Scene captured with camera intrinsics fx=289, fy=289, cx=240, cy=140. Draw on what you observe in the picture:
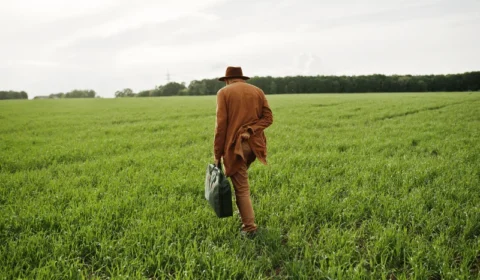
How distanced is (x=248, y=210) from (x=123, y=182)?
331 cm

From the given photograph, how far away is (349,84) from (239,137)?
278 feet

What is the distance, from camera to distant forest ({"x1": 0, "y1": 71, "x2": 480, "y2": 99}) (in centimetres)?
7588

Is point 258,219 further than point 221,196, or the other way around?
point 258,219

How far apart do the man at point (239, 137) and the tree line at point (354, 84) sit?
73.8 m

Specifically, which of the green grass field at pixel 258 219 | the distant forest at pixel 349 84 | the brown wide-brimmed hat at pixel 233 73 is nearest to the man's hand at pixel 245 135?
the brown wide-brimmed hat at pixel 233 73

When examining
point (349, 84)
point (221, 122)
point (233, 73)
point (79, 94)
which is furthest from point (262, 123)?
point (79, 94)

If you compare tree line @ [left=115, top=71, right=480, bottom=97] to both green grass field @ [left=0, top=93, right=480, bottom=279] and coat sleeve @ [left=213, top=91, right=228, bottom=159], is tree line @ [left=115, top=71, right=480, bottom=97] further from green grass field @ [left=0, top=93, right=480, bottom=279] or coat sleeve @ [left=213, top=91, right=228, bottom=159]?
coat sleeve @ [left=213, top=91, right=228, bottom=159]

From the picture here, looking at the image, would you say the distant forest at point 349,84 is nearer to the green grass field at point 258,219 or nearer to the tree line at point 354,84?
the tree line at point 354,84

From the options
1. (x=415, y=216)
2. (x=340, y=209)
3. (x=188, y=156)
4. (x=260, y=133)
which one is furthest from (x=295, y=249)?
(x=188, y=156)

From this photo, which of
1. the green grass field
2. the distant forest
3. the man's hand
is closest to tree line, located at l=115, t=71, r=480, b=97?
the distant forest

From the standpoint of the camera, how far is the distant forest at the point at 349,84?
75875 millimetres

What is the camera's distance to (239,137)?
4.05 meters

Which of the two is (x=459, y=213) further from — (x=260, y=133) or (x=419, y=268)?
(x=260, y=133)

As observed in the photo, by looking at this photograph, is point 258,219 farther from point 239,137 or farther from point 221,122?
point 221,122
